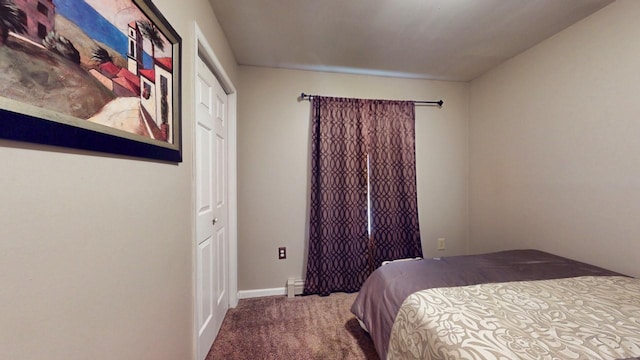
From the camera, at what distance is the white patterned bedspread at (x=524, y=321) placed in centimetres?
80

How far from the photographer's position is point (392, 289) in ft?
4.36

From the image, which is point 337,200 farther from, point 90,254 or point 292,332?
point 90,254

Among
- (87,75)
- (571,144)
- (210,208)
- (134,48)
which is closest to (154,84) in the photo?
(134,48)

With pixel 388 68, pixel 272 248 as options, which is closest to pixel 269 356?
pixel 272 248

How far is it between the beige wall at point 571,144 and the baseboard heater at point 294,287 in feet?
6.69

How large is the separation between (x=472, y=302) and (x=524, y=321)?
18cm

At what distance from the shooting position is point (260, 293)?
2314 millimetres

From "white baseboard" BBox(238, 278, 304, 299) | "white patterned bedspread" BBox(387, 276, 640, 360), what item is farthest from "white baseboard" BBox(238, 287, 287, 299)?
"white patterned bedspread" BBox(387, 276, 640, 360)

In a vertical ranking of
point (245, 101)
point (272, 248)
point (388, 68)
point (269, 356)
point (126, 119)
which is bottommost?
point (269, 356)

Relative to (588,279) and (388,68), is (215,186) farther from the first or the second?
(588,279)

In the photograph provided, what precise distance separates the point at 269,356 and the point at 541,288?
5.52ft

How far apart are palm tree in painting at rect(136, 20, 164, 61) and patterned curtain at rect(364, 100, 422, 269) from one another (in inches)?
74.6

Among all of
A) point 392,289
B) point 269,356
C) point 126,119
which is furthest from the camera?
point 269,356

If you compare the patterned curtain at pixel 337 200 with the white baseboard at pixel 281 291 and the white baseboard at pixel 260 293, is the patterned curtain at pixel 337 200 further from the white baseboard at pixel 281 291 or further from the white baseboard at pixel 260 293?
the white baseboard at pixel 260 293
